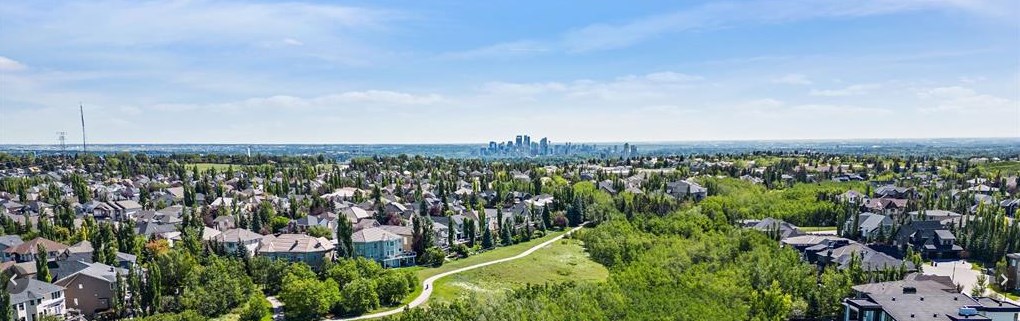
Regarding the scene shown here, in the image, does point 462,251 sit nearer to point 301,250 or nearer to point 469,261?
point 469,261

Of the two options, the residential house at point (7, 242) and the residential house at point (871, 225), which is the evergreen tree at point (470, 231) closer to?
the residential house at point (871, 225)

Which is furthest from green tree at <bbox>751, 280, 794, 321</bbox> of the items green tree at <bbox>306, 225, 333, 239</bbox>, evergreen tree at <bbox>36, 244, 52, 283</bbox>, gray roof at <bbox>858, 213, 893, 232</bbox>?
evergreen tree at <bbox>36, 244, 52, 283</bbox>

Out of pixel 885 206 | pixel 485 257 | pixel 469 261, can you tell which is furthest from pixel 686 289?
pixel 885 206

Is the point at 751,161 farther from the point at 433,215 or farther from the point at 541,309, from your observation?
the point at 541,309

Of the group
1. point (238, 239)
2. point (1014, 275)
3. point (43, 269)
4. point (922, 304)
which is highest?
point (43, 269)

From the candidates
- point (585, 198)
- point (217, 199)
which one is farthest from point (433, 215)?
point (217, 199)

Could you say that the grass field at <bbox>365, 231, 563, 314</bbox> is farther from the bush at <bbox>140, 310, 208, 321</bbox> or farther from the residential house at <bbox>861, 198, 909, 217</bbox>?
the residential house at <bbox>861, 198, 909, 217</bbox>
